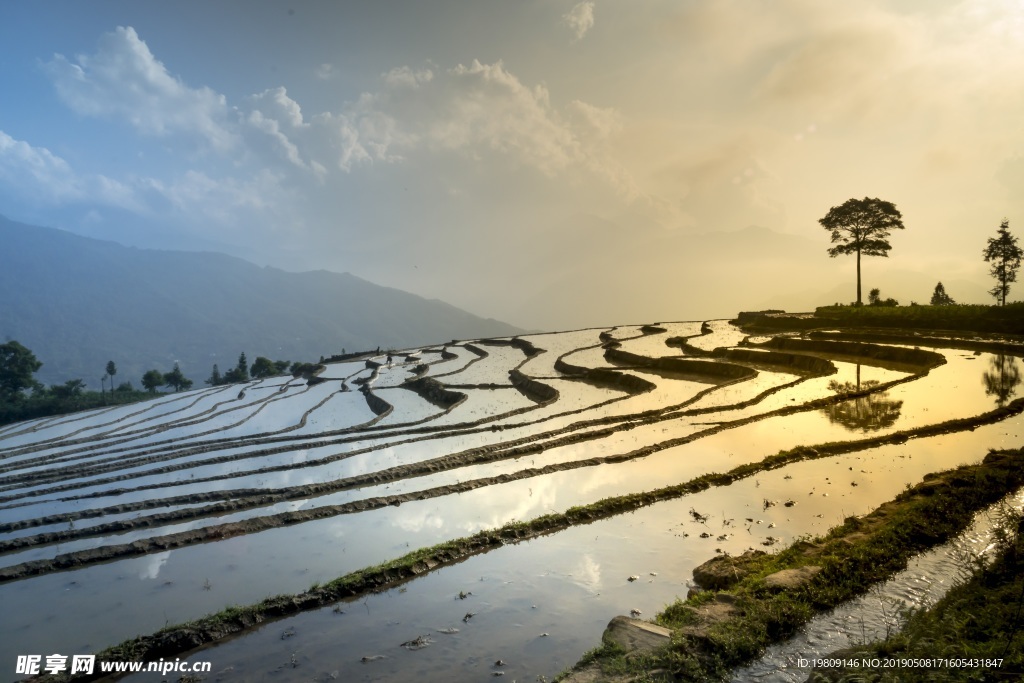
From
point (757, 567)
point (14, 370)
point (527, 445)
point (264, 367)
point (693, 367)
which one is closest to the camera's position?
point (757, 567)

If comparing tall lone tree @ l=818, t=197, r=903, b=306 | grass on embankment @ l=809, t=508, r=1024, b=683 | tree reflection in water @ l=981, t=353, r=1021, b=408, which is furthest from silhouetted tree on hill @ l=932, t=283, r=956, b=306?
grass on embankment @ l=809, t=508, r=1024, b=683

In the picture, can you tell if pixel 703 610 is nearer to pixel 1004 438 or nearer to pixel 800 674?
pixel 800 674

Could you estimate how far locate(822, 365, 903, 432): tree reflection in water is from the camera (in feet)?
56.2

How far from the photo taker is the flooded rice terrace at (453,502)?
845 centimetres

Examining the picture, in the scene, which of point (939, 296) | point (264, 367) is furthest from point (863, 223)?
point (264, 367)

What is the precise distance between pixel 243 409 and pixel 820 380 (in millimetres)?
33051

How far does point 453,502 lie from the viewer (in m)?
14.4

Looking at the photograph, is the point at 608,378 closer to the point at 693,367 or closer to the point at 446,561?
the point at 693,367

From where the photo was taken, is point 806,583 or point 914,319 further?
point 914,319

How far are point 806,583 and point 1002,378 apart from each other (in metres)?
20.9

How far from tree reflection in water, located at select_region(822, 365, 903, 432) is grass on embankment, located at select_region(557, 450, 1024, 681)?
6.12 m

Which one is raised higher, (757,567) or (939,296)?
(939,296)

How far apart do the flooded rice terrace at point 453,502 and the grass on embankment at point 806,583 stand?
35.3 inches

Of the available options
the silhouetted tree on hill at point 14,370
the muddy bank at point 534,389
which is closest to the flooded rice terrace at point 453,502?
the muddy bank at point 534,389
